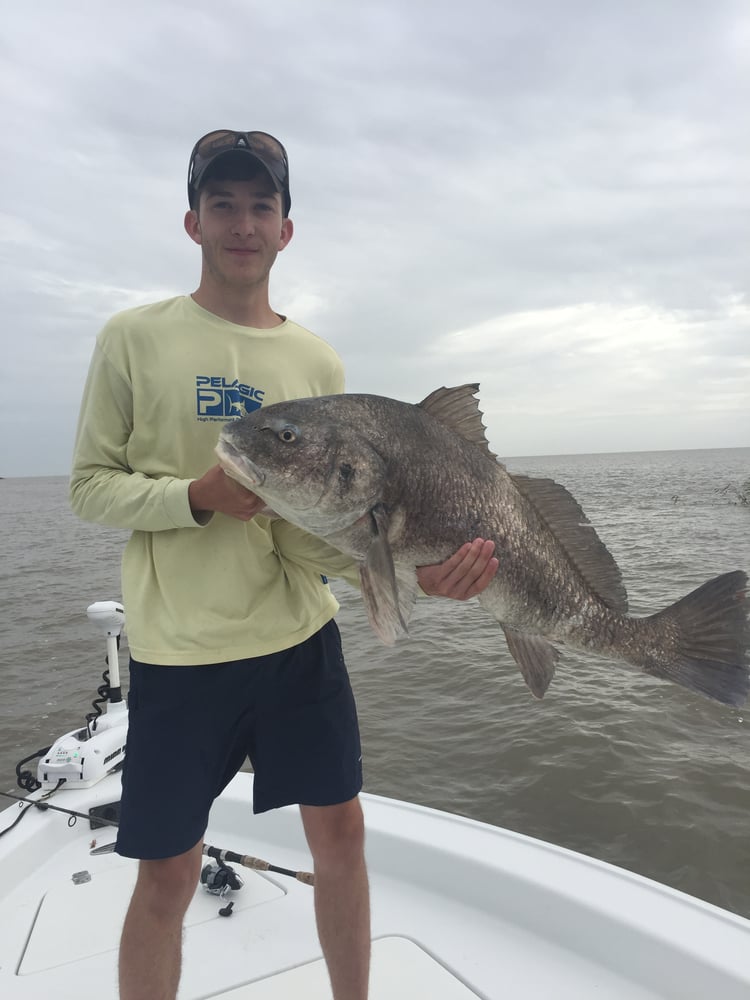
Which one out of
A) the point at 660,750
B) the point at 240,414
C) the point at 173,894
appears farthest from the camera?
the point at 660,750

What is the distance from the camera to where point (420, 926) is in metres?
3.17

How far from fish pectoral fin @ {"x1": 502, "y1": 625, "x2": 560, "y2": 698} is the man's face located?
1.84m

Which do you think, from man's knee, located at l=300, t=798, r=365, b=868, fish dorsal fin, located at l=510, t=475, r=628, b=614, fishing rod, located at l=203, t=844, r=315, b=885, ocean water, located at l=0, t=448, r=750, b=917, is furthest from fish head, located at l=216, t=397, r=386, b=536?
ocean water, located at l=0, t=448, r=750, b=917

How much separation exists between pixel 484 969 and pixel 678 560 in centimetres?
1515

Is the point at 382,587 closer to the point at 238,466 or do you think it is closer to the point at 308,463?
the point at 308,463

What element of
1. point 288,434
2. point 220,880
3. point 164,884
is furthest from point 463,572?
point 220,880

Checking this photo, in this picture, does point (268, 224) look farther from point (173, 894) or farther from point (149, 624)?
point (173, 894)

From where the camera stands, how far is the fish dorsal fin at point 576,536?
2.68m

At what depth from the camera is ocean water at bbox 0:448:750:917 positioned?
228 inches

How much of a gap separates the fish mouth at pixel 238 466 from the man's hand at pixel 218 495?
3 cm

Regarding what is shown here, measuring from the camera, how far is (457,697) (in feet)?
28.7

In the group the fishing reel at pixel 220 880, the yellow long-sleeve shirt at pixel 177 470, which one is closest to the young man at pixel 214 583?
the yellow long-sleeve shirt at pixel 177 470

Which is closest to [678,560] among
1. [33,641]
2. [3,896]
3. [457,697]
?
[457,697]

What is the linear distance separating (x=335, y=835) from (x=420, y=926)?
112cm
